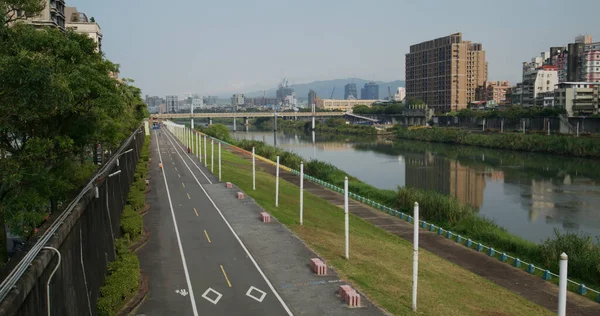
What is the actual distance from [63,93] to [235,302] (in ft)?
36.5

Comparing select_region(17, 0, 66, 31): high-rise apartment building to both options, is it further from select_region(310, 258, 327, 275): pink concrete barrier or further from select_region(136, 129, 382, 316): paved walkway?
select_region(310, 258, 327, 275): pink concrete barrier

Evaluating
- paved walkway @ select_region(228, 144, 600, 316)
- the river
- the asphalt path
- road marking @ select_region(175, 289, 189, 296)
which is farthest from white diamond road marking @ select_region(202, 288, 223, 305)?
the river

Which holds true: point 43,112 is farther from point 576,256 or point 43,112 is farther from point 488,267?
point 576,256

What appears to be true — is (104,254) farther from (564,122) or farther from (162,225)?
(564,122)

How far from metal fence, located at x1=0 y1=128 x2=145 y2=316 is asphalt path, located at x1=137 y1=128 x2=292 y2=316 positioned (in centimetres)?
285

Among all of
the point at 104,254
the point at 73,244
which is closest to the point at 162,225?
the point at 104,254

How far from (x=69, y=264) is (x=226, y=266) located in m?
11.4

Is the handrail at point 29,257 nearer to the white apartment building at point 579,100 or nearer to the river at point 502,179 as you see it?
the river at point 502,179

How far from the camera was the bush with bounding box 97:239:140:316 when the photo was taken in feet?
68.8

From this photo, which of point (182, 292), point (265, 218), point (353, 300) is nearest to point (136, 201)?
point (265, 218)

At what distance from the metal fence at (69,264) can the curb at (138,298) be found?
1305 millimetres

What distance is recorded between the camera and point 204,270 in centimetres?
2755

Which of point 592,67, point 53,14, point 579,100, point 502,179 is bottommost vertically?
point 502,179

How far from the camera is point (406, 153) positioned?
131 m
